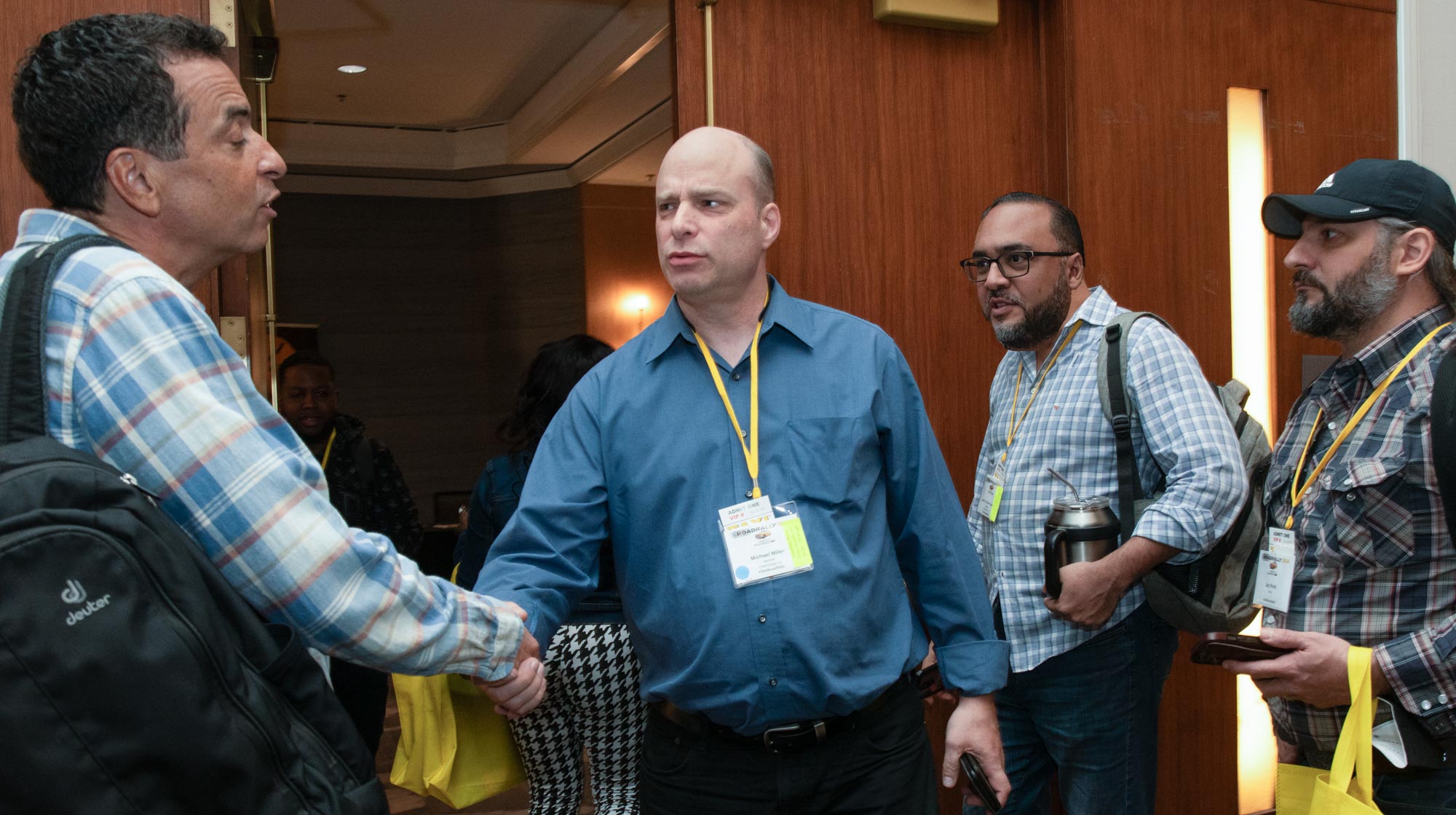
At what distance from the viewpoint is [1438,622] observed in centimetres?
172

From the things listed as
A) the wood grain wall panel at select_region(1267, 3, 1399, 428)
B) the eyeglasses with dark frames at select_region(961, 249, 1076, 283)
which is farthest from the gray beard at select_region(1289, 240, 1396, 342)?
the wood grain wall panel at select_region(1267, 3, 1399, 428)

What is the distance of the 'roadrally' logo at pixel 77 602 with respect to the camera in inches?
39.2

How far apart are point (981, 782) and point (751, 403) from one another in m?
0.76

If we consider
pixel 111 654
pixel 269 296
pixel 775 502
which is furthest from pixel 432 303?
pixel 111 654

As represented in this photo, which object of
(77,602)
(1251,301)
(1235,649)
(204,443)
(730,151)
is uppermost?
(730,151)

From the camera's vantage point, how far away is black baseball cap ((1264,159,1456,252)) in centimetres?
194

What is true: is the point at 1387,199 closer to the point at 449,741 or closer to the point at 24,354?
the point at 24,354

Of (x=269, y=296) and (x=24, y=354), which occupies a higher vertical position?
(x=269, y=296)

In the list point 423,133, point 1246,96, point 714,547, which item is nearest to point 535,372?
point 714,547

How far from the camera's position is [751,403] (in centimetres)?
192

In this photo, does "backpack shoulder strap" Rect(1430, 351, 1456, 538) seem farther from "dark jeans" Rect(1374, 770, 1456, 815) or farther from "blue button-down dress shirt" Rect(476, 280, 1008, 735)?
"blue button-down dress shirt" Rect(476, 280, 1008, 735)

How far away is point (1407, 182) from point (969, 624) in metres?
1.12

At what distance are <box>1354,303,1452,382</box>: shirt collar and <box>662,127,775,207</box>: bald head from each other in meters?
1.10

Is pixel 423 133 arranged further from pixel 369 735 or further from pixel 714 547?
pixel 714 547
